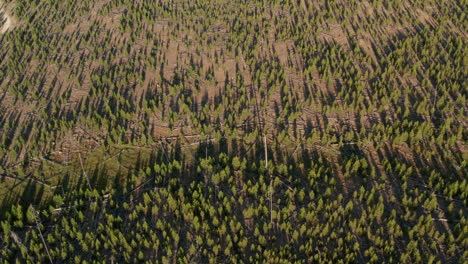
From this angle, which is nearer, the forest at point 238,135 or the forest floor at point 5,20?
the forest at point 238,135

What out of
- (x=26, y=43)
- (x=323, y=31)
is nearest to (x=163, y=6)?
(x=26, y=43)

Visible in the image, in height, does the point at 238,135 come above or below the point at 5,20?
below

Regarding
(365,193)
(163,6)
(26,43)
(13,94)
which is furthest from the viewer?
(163,6)

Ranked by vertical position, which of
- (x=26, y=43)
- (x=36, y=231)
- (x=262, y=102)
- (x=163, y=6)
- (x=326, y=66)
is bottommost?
(x=36, y=231)

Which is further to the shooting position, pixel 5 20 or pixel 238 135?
pixel 5 20

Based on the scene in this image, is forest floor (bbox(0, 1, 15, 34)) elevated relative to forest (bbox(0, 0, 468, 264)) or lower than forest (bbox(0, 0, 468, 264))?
elevated

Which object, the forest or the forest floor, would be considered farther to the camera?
the forest floor

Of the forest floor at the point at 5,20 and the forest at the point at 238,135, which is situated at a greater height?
the forest floor at the point at 5,20

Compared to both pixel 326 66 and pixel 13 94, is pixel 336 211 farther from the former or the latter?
pixel 13 94
